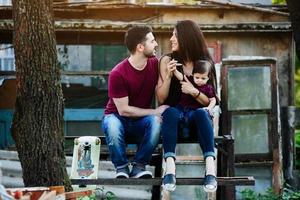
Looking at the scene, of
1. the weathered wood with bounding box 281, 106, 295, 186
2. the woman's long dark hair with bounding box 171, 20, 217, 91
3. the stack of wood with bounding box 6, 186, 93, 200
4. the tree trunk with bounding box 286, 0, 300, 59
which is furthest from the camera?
the weathered wood with bounding box 281, 106, 295, 186

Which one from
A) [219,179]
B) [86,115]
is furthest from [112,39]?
[219,179]

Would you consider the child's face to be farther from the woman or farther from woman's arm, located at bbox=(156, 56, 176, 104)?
woman's arm, located at bbox=(156, 56, 176, 104)

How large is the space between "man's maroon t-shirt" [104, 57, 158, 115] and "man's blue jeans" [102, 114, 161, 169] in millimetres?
156

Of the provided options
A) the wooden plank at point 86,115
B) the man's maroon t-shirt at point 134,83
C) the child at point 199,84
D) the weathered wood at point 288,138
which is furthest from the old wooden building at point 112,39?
the man's maroon t-shirt at point 134,83

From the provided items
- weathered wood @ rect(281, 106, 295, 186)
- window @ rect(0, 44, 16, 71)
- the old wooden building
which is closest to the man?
the old wooden building

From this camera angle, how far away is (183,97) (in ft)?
18.8

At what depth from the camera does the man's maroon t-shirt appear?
226 inches

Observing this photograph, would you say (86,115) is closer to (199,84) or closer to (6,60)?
(6,60)

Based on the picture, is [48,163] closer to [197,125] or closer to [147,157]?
[147,157]

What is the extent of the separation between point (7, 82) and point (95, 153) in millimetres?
5460

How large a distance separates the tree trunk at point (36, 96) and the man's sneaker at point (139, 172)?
0.59 metres

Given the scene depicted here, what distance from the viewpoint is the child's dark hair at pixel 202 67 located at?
223 inches

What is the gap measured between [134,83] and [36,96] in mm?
882

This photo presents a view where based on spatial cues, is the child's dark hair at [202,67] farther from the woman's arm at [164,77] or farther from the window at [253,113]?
the window at [253,113]
